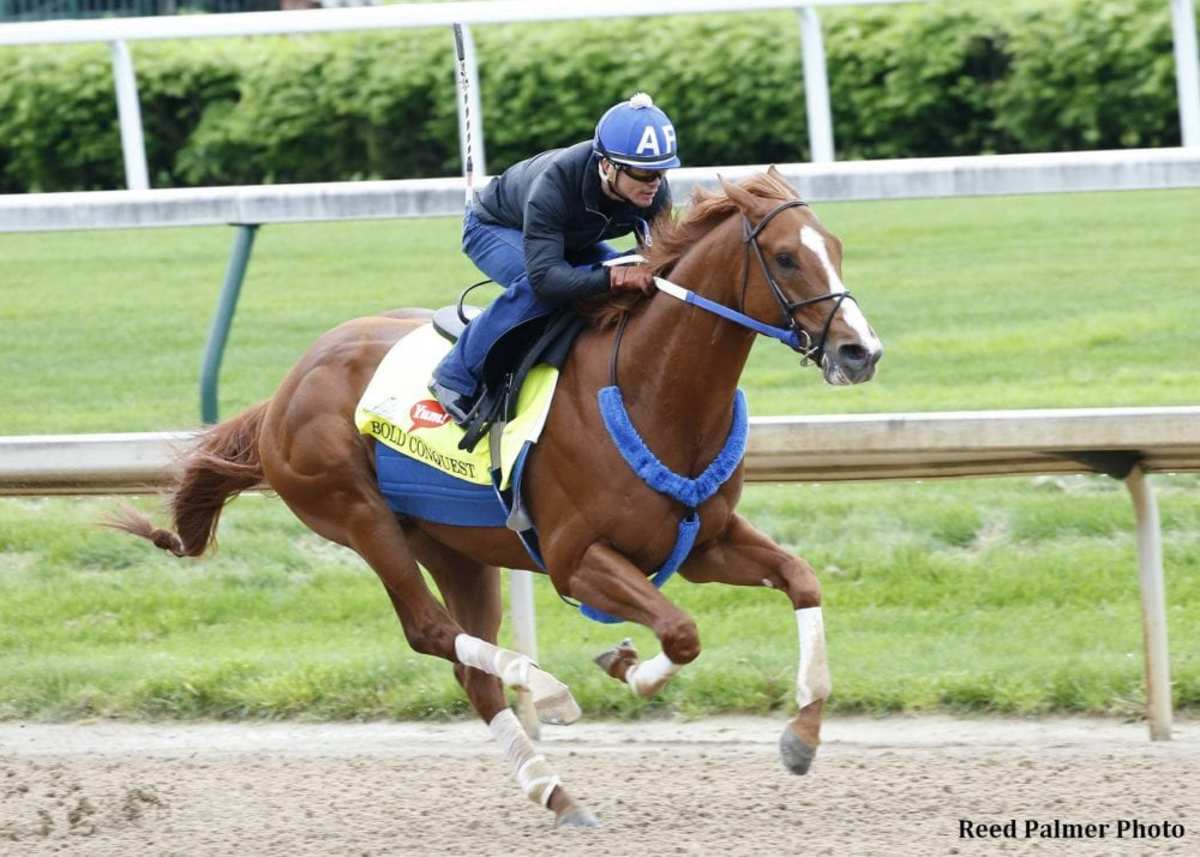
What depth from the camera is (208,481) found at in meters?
6.23

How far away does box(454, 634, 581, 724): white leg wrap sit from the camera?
5.22 m

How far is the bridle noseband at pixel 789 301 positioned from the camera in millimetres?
4773

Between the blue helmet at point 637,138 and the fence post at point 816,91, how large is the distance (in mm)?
2366

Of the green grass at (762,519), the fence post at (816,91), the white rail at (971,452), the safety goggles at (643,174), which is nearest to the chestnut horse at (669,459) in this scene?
the safety goggles at (643,174)

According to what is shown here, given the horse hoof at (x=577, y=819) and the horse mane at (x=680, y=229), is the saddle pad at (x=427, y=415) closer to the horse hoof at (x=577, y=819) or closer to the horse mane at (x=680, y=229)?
the horse mane at (x=680, y=229)

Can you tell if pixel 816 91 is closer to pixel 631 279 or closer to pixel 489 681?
pixel 631 279

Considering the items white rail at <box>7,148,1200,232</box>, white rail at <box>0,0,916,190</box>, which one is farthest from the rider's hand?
white rail at <box>0,0,916,190</box>

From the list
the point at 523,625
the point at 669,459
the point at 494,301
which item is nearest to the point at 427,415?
the point at 494,301

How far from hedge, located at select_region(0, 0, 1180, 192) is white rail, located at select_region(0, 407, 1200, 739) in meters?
3.52

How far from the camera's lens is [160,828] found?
5.50 meters

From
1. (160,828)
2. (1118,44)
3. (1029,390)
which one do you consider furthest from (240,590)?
(1118,44)

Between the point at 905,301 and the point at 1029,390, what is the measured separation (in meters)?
0.95

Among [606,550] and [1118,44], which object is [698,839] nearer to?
[606,550]

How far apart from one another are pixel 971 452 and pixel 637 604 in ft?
4.78
